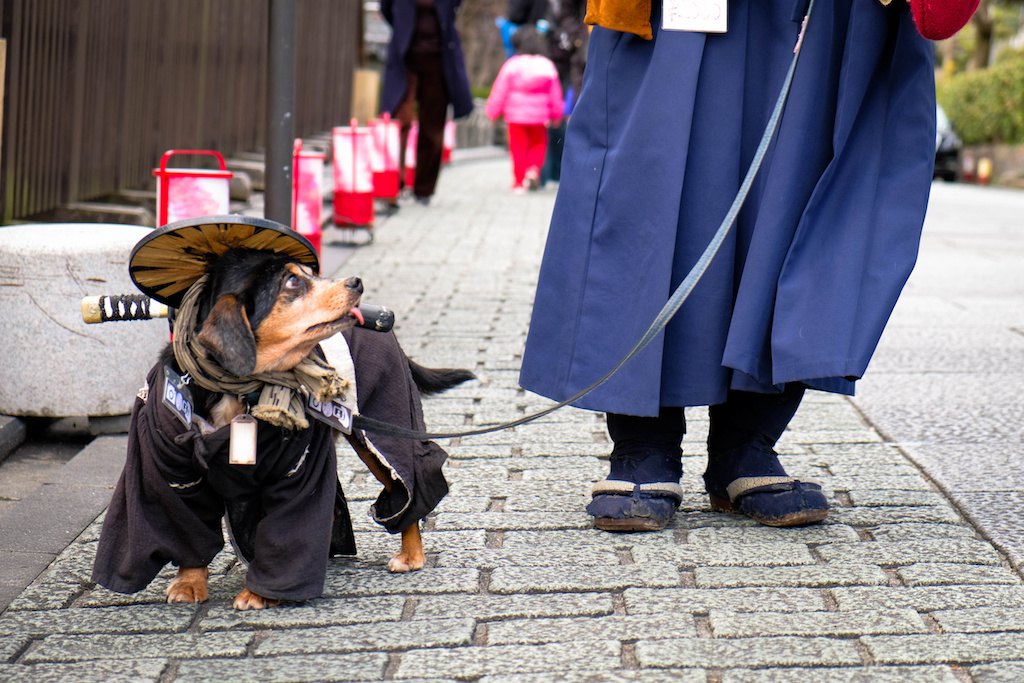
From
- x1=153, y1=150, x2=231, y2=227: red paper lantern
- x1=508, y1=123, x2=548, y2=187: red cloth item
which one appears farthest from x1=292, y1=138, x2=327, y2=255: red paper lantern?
x1=508, y1=123, x2=548, y2=187: red cloth item

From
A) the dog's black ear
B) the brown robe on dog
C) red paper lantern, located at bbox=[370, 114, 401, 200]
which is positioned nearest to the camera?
the dog's black ear

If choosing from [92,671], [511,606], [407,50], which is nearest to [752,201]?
[511,606]

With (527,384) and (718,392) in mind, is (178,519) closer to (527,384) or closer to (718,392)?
(527,384)

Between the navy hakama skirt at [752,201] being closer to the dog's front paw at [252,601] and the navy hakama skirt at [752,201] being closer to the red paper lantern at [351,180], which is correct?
the dog's front paw at [252,601]

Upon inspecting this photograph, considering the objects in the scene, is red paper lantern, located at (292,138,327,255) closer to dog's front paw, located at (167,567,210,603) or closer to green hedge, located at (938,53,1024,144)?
dog's front paw, located at (167,567,210,603)

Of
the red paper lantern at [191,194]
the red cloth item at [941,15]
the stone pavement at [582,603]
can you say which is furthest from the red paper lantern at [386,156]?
the red cloth item at [941,15]

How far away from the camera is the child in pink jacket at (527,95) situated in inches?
542

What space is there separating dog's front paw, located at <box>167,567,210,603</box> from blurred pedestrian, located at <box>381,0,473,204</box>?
876 centimetres

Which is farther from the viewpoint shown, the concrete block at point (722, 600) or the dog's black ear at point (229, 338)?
the concrete block at point (722, 600)

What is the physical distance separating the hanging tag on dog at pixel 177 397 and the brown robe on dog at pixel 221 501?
0.03 m

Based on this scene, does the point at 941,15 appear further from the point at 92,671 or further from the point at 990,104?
the point at 990,104

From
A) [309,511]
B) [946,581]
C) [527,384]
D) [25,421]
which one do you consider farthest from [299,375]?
[25,421]

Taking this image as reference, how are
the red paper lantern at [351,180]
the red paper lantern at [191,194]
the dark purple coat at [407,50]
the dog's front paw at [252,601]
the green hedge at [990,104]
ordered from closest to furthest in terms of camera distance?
1. the dog's front paw at [252,601]
2. the red paper lantern at [191,194]
3. the red paper lantern at [351,180]
4. the dark purple coat at [407,50]
5. the green hedge at [990,104]

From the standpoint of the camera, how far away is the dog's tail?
12.0ft
